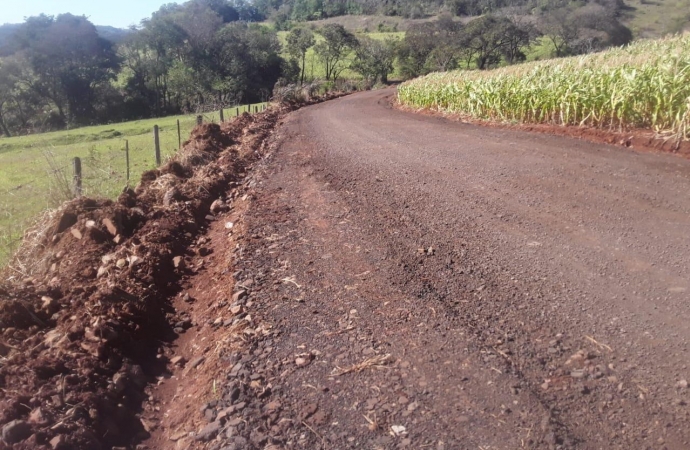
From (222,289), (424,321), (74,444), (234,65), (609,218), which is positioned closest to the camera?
(74,444)

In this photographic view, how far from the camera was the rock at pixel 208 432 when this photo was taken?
325 cm

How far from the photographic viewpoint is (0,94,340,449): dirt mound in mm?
3439

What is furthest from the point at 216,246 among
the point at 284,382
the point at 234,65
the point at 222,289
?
the point at 234,65

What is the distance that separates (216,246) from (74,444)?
3.90 meters

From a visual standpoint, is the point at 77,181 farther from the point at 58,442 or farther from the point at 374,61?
the point at 374,61

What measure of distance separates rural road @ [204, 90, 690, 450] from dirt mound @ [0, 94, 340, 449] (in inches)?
36.2

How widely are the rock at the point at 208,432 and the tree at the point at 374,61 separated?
6282 centimetres

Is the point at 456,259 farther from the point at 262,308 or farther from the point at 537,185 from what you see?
the point at 537,185

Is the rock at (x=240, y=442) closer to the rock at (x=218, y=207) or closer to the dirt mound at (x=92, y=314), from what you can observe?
the dirt mound at (x=92, y=314)

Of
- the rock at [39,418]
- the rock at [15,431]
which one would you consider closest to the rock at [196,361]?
the rock at [39,418]

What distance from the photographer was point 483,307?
4395mm

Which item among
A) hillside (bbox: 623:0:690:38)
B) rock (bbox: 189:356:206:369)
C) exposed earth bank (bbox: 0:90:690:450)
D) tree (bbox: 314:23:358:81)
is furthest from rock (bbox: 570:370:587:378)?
tree (bbox: 314:23:358:81)

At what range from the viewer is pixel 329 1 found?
142 meters

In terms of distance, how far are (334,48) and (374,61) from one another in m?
5.39
